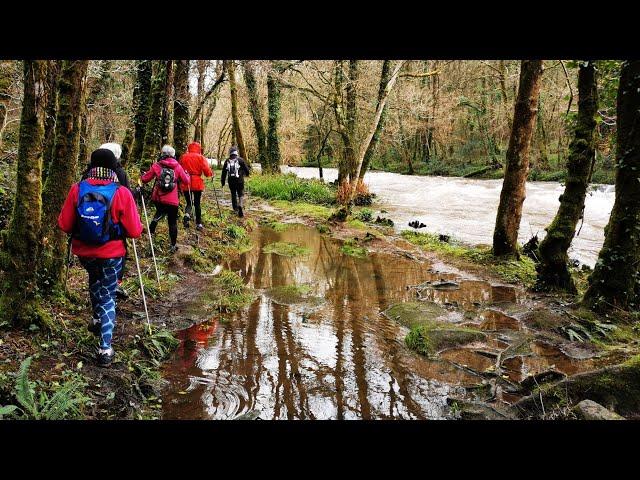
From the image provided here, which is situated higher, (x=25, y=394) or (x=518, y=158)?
(x=518, y=158)

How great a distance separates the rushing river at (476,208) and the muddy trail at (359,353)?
6.35 metres

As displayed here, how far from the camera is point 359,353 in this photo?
5.76m

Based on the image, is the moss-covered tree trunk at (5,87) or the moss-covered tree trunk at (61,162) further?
the moss-covered tree trunk at (5,87)

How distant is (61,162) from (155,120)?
558 centimetres

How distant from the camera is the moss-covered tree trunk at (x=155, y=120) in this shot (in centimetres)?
1057

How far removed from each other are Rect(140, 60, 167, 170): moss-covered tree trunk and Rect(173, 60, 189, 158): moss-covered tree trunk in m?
1.22

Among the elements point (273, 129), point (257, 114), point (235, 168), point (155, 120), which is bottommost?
point (235, 168)

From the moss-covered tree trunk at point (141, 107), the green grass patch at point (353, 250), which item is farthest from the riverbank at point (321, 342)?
the moss-covered tree trunk at point (141, 107)

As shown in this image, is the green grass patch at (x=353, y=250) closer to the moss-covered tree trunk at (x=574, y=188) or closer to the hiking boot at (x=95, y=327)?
the moss-covered tree trunk at (x=574, y=188)

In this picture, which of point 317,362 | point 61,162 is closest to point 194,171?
point 61,162

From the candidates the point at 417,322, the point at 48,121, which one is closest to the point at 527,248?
the point at 417,322

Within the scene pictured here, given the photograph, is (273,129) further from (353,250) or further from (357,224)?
(353,250)
